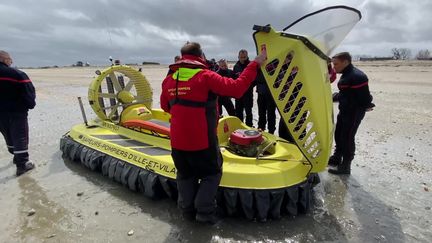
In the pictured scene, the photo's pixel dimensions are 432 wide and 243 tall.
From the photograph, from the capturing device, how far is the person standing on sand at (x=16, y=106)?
11.1 ft

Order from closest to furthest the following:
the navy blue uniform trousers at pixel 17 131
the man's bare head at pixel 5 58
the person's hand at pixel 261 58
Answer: the person's hand at pixel 261 58, the man's bare head at pixel 5 58, the navy blue uniform trousers at pixel 17 131

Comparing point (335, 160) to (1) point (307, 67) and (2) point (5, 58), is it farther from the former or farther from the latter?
(2) point (5, 58)

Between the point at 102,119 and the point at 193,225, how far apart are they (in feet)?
8.08

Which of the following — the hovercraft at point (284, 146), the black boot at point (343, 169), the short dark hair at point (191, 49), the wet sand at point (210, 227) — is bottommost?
the wet sand at point (210, 227)

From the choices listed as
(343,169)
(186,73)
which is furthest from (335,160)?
(186,73)

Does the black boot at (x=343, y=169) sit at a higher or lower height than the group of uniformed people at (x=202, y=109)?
lower

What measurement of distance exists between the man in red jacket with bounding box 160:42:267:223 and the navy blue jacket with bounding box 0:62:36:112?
2.12m

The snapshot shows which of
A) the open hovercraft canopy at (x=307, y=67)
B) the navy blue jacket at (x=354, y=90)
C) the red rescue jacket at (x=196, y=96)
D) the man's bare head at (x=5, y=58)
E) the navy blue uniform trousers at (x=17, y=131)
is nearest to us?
the red rescue jacket at (x=196, y=96)

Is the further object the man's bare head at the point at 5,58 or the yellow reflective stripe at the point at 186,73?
the man's bare head at the point at 5,58

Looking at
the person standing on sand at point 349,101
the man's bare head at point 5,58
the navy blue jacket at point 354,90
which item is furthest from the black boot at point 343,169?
the man's bare head at point 5,58

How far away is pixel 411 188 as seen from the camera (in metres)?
3.06

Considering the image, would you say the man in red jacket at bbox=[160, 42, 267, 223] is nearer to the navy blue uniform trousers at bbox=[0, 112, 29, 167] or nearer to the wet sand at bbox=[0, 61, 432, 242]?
the wet sand at bbox=[0, 61, 432, 242]

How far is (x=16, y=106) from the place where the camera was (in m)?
3.53

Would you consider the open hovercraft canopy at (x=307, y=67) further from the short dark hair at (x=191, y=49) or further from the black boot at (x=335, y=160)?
the black boot at (x=335, y=160)
